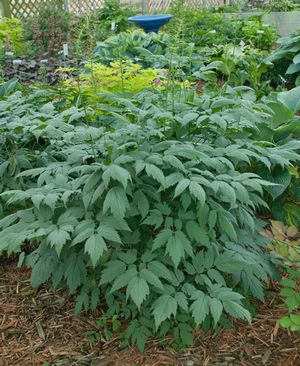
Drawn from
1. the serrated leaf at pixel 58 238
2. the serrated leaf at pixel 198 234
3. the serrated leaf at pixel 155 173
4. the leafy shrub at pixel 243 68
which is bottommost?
the leafy shrub at pixel 243 68

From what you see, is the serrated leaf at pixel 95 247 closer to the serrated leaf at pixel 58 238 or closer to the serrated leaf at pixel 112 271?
the serrated leaf at pixel 58 238

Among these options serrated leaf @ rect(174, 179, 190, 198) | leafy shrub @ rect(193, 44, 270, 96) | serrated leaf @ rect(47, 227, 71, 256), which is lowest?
leafy shrub @ rect(193, 44, 270, 96)

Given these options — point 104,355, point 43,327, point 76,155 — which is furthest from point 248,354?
point 76,155

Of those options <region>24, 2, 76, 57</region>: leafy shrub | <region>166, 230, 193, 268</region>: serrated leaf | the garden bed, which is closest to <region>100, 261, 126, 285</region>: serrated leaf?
<region>166, 230, 193, 268</region>: serrated leaf

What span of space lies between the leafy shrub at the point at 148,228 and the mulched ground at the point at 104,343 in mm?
92

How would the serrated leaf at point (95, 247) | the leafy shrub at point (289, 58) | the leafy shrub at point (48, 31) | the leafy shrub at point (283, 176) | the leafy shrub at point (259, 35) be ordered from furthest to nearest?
the leafy shrub at point (48, 31)
the leafy shrub at point (259, 35)
the leafy shrub at point (289, 58)
the leafy shrub at point (283, 176)
the serrated leaf at point (95, 247)

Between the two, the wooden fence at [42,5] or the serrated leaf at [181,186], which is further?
the wooden fence at [42,5]

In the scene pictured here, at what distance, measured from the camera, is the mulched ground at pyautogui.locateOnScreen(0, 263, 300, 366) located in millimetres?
2559

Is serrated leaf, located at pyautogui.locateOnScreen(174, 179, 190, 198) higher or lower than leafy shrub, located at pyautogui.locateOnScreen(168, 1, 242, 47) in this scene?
higher

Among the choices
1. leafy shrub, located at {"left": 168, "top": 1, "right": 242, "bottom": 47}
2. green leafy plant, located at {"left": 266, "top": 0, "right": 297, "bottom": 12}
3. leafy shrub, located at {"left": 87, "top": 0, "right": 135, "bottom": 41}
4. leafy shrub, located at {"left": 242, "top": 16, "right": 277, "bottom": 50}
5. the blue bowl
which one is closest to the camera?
leafy shrub, located at {"left": 168, "top": 1, "right": 242, "bottom": 47}

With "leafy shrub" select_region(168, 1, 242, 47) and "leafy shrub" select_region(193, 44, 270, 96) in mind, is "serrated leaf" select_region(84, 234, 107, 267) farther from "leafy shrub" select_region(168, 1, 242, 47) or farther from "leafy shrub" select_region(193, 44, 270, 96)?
"leafy shrub" select_region(168, 1, 242, 47)

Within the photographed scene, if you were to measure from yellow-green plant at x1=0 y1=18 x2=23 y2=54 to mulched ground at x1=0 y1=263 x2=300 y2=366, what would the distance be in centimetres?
629

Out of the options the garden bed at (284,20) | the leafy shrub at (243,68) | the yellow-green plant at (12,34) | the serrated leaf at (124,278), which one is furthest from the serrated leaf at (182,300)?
the garden bed at (284,20)

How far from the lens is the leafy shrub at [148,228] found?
2361 mm
